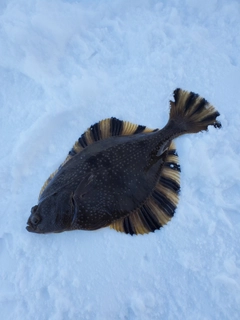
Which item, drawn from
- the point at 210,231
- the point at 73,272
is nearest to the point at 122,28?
the point at 210,231

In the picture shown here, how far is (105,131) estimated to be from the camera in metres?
2.49

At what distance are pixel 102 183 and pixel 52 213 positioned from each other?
41 cm

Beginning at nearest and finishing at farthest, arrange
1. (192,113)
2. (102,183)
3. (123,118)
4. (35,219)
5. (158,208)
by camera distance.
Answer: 1. (35,219)
2. (102,183)
3. (158,208)
4. (192,113)
5. (123,118)

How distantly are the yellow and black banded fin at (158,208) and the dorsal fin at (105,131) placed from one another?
404 millimetres

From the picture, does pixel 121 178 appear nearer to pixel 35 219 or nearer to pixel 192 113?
pixel 35 219

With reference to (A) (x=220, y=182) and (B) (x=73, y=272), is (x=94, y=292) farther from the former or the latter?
(A) (x=220, y=182)

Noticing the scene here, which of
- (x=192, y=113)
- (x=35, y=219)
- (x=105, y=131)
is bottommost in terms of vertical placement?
(x=35, y=219)

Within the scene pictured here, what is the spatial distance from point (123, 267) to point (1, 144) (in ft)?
4.67

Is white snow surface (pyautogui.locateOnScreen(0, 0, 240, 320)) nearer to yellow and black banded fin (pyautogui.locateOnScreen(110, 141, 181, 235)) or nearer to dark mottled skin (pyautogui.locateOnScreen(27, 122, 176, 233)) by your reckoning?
yellow and black banded fin (pyautogui.locateOnScreen(110, 141, 181, 235))

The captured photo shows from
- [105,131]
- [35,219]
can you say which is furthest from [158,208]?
[35,219]

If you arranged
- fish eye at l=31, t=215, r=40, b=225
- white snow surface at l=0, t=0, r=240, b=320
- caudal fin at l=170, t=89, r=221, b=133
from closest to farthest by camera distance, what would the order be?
fish eye at l=31, t=215, r=40, b=225 < white snow surface at l=0, t=0, r=240, b=320 < caudal fin at l=170, t=89, r=221, b=133

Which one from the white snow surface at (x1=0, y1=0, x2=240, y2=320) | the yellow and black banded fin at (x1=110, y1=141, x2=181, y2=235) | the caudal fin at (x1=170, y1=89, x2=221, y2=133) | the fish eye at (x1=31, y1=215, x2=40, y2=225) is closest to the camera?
the fish eye at (x1=31, y1=215, x2=40, y2=225)

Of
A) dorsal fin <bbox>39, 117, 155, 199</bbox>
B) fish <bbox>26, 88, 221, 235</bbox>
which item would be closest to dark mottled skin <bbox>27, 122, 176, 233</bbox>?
fish <bbox>26, 88, 221, 235</bbox>

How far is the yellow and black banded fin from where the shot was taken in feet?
7.43
